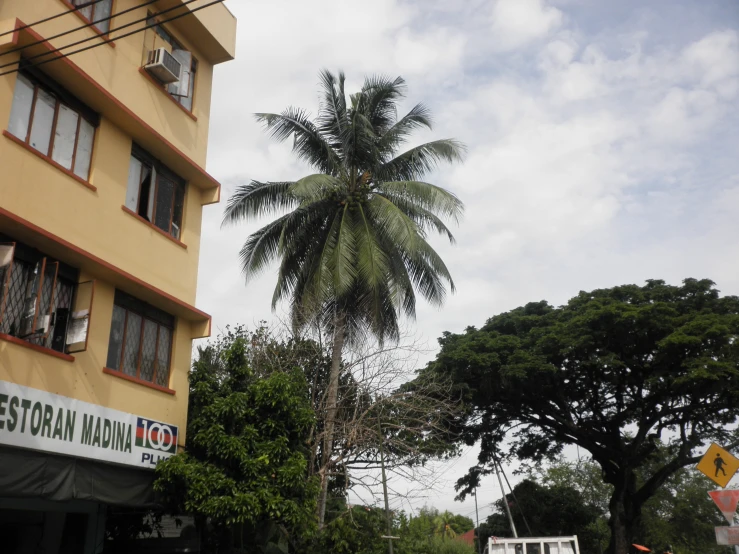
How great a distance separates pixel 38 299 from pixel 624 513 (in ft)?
84.0

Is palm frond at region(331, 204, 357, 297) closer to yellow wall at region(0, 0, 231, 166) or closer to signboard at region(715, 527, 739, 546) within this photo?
yellow wall at region(0, 0, 231, 166)

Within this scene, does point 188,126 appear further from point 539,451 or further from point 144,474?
point 539,451

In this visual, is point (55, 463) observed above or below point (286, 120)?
below

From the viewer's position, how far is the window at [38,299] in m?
10.3

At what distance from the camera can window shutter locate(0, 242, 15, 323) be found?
9953 mm

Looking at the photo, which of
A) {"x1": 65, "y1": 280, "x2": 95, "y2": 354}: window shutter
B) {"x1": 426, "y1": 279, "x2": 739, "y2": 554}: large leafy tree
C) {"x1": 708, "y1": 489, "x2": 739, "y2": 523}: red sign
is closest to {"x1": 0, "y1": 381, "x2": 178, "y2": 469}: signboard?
{"x1": 65, "y1": 280, "x2": 95, "y2": 354}: window shutter

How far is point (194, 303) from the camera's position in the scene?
14.4m

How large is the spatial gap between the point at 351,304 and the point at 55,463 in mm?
10939

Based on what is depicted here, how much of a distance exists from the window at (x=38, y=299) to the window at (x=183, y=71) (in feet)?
15.0

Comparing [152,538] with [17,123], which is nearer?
[17,123]

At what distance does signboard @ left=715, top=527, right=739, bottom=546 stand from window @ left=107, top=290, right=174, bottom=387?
30.3 ft

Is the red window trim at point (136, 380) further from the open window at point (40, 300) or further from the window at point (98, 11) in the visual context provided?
the window at point (98, 11)

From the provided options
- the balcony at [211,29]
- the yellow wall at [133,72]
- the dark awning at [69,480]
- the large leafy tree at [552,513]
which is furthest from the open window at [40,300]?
the large leafy tree at [552,513]

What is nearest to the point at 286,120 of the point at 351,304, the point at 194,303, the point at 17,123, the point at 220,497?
the point at 351,304
